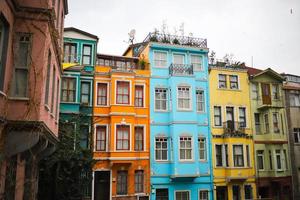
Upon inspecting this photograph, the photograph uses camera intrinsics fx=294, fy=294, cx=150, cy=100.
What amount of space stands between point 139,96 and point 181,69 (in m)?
4.43

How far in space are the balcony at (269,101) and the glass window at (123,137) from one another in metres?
13.2

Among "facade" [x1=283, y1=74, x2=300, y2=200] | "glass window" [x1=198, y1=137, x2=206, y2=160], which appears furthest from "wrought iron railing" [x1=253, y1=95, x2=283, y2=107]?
"glass window" [x1=198, y1=137, x2=206, y2=160]

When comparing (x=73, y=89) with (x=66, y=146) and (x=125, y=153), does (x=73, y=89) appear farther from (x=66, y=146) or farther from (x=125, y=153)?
(x=125, y=153)

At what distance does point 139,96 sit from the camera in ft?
79.9

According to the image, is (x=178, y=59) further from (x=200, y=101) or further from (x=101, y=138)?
(x=101, y=138)

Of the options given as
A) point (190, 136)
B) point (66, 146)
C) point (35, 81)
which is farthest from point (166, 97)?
point (35, 81)

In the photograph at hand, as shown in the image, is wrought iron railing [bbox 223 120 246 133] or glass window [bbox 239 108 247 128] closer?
wrought iron railing [bbox 223 120 246 133]

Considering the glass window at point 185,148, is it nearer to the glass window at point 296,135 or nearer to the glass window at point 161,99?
the glass window at point 161,99

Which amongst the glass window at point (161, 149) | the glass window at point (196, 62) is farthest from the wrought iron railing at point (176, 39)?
the glass window at point (161, 149)

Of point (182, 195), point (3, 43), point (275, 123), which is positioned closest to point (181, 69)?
point (182, 195)

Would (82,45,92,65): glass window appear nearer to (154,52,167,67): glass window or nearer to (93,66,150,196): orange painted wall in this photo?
(93,66,150,196): orange painted wall

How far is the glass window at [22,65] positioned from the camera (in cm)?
902

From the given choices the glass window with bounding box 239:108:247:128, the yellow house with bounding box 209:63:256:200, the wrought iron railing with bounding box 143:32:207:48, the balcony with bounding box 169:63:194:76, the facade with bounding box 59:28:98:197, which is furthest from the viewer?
the glass window with bounding box 239:108:247:128

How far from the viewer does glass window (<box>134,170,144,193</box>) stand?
22513mm
